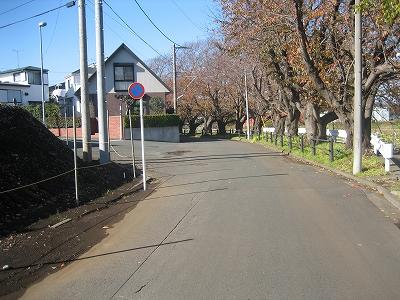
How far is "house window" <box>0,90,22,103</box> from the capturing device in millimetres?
60078

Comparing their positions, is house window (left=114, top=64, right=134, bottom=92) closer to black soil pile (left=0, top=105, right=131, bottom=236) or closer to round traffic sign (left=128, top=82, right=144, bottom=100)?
black soil pile (left=0, top=105, right=131, bottom=236)

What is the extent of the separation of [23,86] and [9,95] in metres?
3.20

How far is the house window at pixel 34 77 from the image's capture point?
69412 millimetres

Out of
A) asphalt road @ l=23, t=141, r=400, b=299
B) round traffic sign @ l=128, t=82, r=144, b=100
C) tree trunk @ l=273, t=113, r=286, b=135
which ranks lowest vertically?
asphalt road @ l=23, t=141, r=400, b=299

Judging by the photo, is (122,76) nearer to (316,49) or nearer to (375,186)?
(316,49)

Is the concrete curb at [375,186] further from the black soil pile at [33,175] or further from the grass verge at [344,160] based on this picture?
the black soil pile at [33,175]

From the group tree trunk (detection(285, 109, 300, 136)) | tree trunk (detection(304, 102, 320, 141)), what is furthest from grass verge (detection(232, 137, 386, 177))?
Answer: tree trunk (detection(285, 109, 300, 136))

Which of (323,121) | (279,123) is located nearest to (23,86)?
(279,123)

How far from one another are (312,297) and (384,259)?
1.92 meters

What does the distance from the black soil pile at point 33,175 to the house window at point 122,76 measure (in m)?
39.0

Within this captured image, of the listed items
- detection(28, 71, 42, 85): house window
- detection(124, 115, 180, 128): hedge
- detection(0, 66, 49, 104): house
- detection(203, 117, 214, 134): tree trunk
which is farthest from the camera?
detection(203, 117, 214, 134): tree trunk

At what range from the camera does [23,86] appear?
65125 millimetres

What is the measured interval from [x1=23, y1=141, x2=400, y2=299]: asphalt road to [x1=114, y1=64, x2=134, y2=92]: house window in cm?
4350

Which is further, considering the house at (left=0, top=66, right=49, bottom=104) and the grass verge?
the house at (left=0, top=66, right=49, bottom=104)
